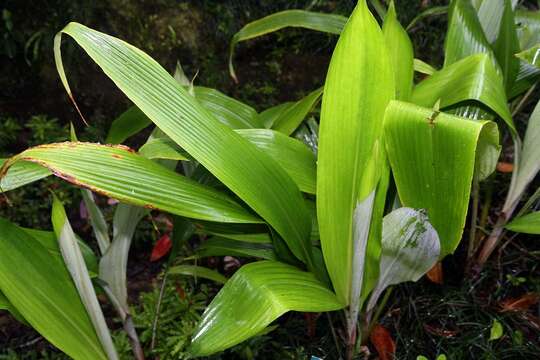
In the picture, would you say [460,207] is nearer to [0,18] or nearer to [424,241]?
[424,241]

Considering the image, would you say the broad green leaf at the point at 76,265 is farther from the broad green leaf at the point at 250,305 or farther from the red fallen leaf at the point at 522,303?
the red fallen leaf at the point at 522,303

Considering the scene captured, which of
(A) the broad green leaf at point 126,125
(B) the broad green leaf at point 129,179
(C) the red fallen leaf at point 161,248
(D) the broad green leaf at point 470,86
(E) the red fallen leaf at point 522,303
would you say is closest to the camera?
(B) the broad green leaf at point 129,179

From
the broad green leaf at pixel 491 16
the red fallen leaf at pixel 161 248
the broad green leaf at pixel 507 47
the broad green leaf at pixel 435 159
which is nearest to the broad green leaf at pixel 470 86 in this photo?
the broad green leaf at pixel 435 159

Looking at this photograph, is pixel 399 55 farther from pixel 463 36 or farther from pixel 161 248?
pixel 161 248

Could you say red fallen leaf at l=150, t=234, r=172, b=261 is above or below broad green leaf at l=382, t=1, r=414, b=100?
below

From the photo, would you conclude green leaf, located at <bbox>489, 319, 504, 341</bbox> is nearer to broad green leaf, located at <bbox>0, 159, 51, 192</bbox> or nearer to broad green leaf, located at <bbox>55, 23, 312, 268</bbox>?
broad green leaf, located at <bbox>55, 23, 312, 268</bbox>

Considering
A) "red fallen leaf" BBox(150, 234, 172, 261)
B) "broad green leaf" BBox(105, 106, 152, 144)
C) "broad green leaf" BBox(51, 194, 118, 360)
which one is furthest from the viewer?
"red fallen leaf" BBox(150, 234, 172, 261)

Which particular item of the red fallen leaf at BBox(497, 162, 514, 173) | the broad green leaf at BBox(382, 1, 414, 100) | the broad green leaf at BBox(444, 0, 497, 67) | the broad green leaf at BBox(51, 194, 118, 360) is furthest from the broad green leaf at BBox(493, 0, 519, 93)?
the broad green leaf at BBox(51, 194, 118, 360)
